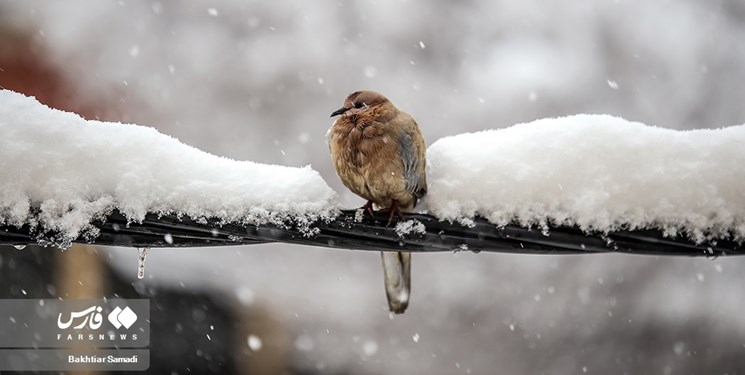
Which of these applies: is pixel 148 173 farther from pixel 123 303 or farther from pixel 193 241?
pixel 123 303

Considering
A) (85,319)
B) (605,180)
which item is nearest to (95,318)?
(85,319)

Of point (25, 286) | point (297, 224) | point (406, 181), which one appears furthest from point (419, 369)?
point (297, 224)

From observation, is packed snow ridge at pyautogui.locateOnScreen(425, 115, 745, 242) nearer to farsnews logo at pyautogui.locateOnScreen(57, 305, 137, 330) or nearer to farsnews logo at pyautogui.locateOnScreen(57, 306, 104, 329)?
farsnews logo at pyautogui.locateOnScreen(57, 305, 137, 330)

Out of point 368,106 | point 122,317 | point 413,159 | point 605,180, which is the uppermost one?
point 368,106

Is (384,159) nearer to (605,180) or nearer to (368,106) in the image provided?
(368,106)

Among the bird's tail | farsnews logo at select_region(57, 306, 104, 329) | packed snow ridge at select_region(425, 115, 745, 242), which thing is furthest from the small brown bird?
farsnews logo at select_region(57, 306, 104, 329)

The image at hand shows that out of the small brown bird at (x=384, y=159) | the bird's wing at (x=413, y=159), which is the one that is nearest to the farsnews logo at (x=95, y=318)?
the small brown bird at (x=384, y=159)
